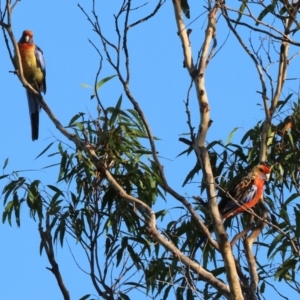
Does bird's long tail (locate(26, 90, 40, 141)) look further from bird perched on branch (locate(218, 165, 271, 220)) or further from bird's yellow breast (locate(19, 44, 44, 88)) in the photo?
bird perched on branch (locate(218, 165, 271, 220))

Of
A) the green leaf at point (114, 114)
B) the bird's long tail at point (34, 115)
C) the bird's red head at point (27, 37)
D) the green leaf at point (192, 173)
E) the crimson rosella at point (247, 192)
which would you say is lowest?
the crimson rosella at point (247, 192)

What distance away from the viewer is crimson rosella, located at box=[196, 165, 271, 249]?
13.6 ft

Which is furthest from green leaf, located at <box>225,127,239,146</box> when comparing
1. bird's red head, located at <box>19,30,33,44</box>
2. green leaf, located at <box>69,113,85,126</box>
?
bird's red head, located at <box>19,30,33,44</box>

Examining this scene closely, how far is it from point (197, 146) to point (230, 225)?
1009 millimetres

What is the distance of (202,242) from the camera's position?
416cm

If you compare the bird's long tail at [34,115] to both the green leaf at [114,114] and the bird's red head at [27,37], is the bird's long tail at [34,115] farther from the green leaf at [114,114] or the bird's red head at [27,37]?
the green leaf at [114,114]

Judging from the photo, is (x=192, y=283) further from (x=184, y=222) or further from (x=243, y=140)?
(x=243, y=140)

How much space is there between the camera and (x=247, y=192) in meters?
4.20

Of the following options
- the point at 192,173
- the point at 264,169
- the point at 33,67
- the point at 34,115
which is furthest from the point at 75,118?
the point at 33,67

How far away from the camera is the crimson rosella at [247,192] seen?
416cm

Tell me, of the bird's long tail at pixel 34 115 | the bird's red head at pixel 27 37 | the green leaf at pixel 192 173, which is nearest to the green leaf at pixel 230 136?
the green leaf at pixel 192 173

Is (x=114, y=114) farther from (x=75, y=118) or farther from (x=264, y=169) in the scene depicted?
(x=264, y=169)

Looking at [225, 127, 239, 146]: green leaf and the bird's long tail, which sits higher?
the bird's long tail

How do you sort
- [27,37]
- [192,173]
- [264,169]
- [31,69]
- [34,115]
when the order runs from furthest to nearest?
[27,37] → [31,69] → [34,115] → [192,173] → [264,169]
